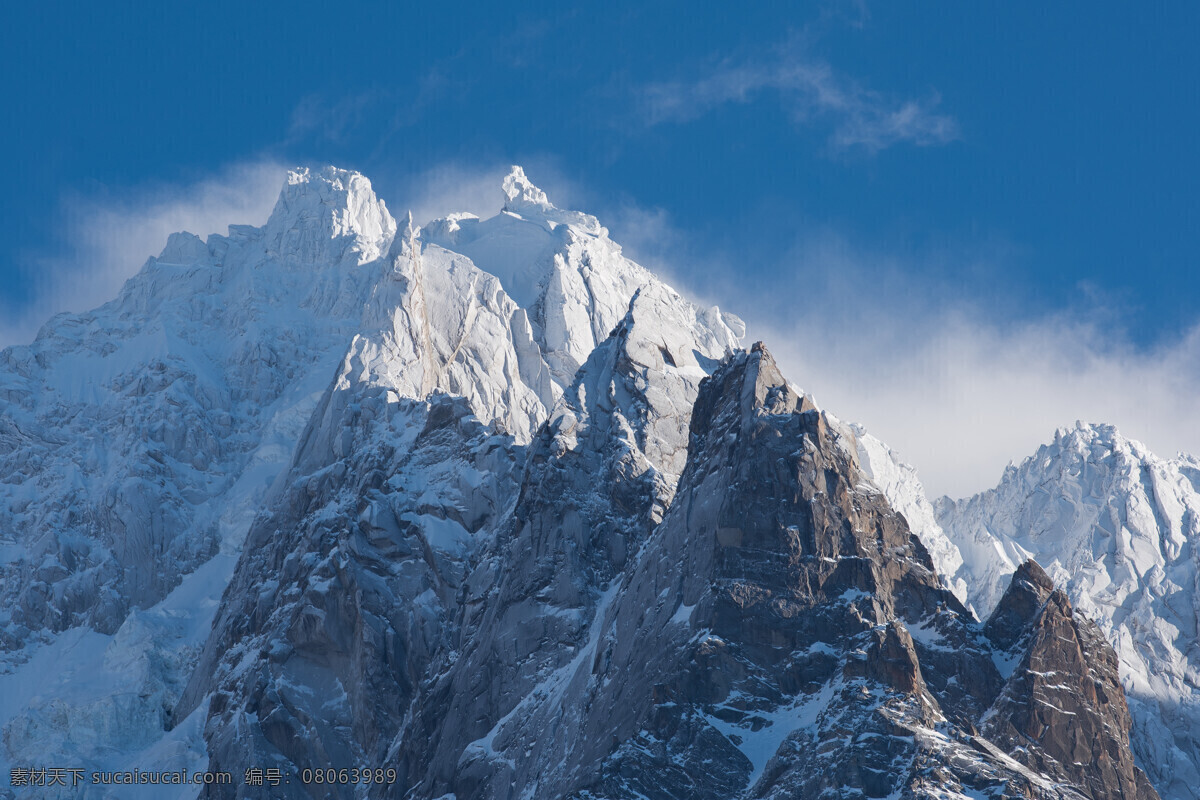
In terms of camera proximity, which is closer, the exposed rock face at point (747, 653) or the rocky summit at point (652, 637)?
the exposed rock face at point (747, 653)

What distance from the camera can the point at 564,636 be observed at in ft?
465

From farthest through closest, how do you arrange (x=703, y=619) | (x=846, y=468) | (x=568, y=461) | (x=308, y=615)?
(x=308, y=615) → (x=568, y=461) → (x=846, y=468) → (x=703, y=619)

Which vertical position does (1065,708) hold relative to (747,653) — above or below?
above

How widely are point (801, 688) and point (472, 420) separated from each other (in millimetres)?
87898

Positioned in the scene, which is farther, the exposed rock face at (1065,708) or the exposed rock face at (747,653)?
the exposed rock face at (1065,708)

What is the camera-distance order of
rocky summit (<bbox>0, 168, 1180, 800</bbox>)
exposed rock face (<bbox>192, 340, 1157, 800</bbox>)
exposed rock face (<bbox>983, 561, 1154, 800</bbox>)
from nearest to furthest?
exposed rock face (<bbox>192, 340, 1157, 800</bbox>) → rocky summit (<bbox>0, 168, 1180, 800</bbox>) → exposed rock face (<bbox>983, 561, 1154, 800</bbox>)

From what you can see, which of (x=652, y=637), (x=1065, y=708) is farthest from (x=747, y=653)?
(x=1065, y=708)

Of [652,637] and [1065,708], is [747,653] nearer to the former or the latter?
[652,637]

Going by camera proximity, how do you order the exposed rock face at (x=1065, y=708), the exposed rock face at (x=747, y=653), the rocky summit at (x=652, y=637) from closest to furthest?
the exposed rock face at (x=747, y=653) → the rocky summit at (x=652, y=637) → the exposed rock face at (x=1065, y=708)

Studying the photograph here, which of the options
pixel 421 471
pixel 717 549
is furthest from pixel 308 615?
pixel 717 549

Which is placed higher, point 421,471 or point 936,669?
point 421,471

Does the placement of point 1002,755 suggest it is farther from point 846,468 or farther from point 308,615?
point 308,615

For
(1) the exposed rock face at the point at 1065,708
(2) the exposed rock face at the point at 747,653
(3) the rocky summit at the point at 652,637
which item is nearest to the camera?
(2) the exposed rock face at the point at 747,653

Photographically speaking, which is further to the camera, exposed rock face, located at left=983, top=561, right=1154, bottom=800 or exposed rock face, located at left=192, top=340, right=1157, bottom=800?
exposed rock face, located at left=983, top=561, right=1154, bottom=800
